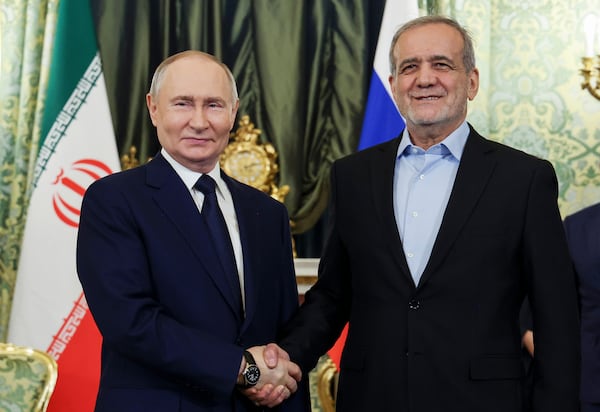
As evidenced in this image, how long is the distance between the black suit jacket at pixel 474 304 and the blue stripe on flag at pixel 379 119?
1855mm

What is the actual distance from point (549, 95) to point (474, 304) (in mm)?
2606

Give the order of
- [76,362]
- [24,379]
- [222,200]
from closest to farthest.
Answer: [222,200] → [24,379] → [76,362]

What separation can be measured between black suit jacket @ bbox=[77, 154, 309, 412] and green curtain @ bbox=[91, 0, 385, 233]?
214cm

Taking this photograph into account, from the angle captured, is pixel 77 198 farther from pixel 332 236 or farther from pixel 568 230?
pixel 568 230

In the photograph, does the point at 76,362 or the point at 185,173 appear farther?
the point at 76,362

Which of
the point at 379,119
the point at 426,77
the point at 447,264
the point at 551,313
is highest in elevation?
the point at 379,119

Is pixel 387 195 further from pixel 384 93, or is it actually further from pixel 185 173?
pixel 384 93

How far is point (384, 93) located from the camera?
13.9 feet

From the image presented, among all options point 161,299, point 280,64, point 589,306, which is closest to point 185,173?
point 161,299

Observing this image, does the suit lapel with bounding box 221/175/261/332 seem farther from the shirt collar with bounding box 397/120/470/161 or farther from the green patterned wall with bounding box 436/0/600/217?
the green patterned wall with bounding box 436/0/600/217

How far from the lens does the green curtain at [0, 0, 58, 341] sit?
4.39 metres

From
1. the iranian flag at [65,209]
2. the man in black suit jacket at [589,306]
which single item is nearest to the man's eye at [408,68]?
the man in black suit jacket at [589,306]

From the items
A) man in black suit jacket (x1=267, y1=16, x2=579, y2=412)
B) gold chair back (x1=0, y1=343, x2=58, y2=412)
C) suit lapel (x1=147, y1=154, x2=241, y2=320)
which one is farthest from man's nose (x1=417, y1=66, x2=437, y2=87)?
gold chair back (x1=0, y1=343, x2=58, y2=412)

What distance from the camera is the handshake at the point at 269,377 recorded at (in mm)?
2241
